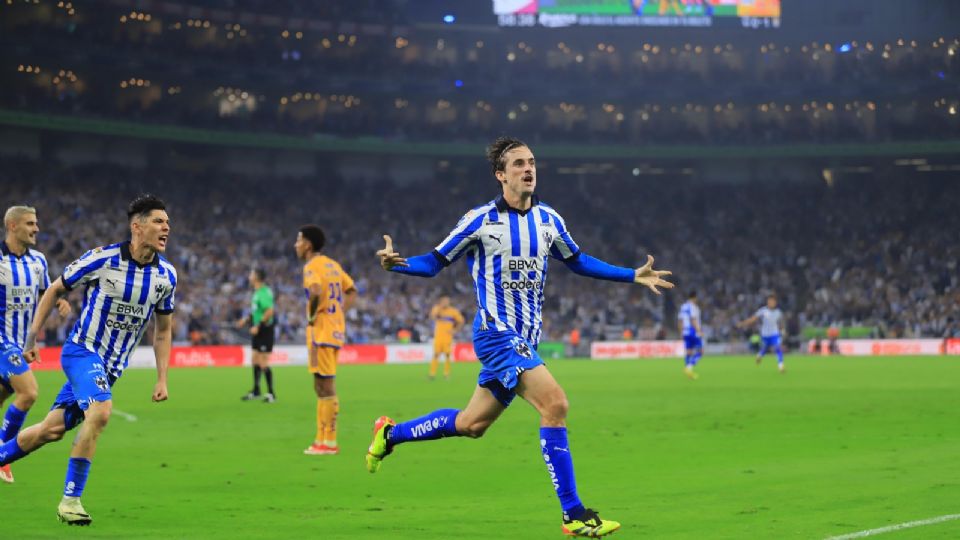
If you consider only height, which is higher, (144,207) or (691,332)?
(144,207)

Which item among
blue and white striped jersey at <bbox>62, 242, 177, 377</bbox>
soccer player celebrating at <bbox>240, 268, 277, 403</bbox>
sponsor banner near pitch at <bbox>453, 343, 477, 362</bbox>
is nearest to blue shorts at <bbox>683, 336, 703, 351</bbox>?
soccer player celebrating at <bbox>240, 268, 277, 403</bbox>

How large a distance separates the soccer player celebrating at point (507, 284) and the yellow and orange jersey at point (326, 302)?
20.5ft

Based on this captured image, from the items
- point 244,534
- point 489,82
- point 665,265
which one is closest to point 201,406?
point 244,534

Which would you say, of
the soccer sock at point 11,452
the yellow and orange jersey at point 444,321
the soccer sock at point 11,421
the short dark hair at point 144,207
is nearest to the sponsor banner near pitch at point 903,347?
the yellow and orange jersey at point 444,321

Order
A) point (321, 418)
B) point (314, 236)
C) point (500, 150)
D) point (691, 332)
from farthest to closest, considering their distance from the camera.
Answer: point (691, 332) < point (321, 418) < point (314, 236) < point (500, 150)

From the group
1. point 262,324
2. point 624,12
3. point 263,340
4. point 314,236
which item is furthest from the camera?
point 624,12

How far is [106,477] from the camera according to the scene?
13.1m

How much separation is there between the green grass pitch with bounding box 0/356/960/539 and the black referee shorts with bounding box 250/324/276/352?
1.26m

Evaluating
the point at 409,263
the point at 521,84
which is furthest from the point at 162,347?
the point at 521,84

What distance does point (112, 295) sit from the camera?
32.7 feet

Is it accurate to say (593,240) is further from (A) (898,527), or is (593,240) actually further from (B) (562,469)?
(B) (562,469)

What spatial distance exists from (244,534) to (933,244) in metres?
63.2

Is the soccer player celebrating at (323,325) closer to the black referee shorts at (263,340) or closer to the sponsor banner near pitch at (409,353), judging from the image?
the black referee shorts at (263,340)

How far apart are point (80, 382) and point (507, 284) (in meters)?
3.68
